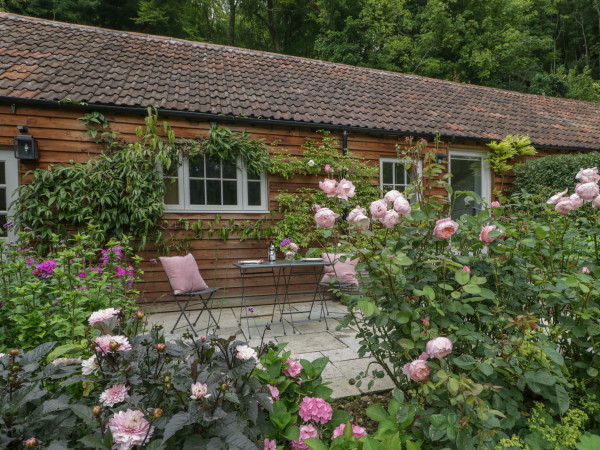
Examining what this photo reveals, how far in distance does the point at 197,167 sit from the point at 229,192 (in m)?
0.61

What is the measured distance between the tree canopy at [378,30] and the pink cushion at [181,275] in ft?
42.1

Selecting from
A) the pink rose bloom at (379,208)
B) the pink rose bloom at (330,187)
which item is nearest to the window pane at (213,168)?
the pink rose bloom at (330,187)

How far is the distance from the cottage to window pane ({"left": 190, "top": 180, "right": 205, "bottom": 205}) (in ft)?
0.11

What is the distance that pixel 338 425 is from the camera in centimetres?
155

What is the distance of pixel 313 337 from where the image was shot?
134 inches

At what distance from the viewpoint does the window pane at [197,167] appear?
205 inches

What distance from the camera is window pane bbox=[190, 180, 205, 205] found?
5223 mm

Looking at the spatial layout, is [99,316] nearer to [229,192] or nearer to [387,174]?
[229,192]

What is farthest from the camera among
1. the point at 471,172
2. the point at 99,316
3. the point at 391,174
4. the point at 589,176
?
the point at 471,172

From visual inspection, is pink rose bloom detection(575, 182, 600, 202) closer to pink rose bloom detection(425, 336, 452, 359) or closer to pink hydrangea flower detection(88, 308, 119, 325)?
pink rose bloom detection(425, 336, 452, 359)

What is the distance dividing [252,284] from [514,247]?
167 inches

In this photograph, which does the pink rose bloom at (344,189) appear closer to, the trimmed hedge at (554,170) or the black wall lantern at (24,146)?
the black wall lantern at (24,146)

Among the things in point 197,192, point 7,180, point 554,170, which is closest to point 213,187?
point 197,192

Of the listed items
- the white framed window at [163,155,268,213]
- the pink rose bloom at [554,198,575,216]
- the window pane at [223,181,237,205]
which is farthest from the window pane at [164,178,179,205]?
the pink rose bloom at [554,198,575,216]
